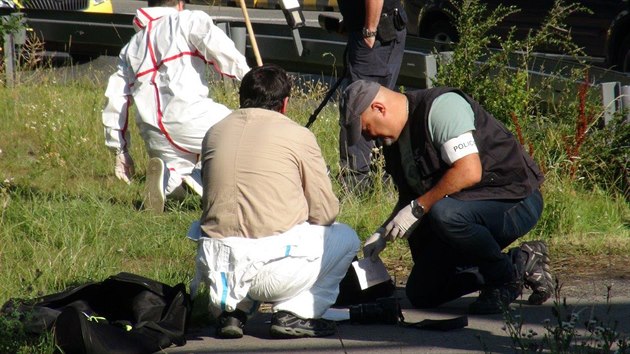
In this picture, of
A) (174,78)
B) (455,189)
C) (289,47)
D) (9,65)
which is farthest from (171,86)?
(9,65)

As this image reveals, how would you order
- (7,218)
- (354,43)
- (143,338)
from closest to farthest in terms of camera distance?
(143,338) → (7,218) → (354,43)

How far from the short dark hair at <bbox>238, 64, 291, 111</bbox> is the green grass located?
123 cm

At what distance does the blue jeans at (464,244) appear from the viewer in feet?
17.9

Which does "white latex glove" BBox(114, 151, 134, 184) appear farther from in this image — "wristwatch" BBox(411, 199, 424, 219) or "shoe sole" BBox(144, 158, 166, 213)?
"wristwatch" BBox(411, 199, 424, 219)

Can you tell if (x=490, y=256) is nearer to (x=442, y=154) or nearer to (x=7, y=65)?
(x=442, y=154)

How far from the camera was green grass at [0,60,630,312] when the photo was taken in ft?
21.5

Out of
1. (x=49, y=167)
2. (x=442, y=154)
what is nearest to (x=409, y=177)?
(x=442, y=154)

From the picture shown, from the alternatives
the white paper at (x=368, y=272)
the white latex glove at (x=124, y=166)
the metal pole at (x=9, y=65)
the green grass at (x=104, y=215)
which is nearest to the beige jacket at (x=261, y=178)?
the white paper at (x=368, y=272)

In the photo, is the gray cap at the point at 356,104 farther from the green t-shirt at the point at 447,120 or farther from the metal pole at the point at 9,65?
the metal pole at the point at 9,65

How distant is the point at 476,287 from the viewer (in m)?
5.79

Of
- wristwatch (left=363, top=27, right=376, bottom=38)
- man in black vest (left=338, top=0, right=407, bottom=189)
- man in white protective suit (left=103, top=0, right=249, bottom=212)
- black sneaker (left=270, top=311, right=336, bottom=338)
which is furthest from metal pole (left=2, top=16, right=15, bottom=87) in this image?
black sneaker (left=270, top=311, right=336, bottom=338)

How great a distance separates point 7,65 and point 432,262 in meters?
7.30

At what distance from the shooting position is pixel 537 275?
583 cm

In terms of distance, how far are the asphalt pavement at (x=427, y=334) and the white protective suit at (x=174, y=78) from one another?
238 cm
